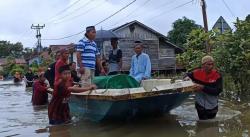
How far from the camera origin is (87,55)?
8.73 meters

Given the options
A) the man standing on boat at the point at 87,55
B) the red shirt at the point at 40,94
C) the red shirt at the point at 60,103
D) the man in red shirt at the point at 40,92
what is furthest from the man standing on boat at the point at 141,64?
the red shirt at the point at 40,94

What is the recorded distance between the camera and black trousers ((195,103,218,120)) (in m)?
8.00

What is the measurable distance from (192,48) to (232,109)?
420 cm

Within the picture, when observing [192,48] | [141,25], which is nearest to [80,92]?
[192,48]

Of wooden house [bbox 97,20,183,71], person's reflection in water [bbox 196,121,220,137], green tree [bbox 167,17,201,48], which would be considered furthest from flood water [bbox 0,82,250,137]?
green tree [bbox 167,17,201,48]

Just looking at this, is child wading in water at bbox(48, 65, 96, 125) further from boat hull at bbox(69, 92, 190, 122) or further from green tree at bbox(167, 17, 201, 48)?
green tree at bbox(167, 17, 201, 48)

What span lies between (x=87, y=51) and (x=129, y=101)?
1934 millimetres

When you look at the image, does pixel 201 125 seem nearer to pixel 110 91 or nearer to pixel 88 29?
pixel 110 91

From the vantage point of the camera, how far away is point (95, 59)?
905cm

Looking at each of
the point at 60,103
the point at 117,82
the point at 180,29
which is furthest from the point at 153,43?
the point at 60,103

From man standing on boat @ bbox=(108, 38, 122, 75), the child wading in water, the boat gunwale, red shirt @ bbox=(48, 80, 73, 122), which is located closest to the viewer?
the boat gunwale

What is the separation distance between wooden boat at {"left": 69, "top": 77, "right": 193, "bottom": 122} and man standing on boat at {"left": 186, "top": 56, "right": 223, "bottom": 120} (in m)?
0.23

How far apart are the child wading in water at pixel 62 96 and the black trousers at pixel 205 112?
6.48 feet

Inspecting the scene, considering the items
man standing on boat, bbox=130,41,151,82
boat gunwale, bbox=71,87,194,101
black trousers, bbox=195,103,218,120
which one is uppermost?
man standing on boat, bbox=130,41,151,82
